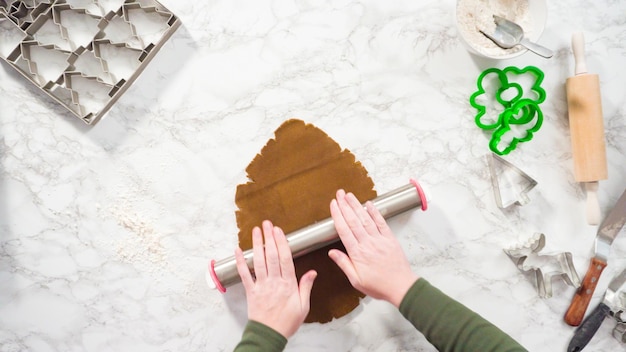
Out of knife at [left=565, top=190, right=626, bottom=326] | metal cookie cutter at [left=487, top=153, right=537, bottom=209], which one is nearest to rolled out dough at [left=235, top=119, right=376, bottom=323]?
metal cookie cutter at [left=487, top=153, right=537, bottom=209]

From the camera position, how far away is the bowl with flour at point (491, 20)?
0.95 metres

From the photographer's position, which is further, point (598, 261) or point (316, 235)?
point (598, 261)

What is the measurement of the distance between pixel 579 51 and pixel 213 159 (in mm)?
823

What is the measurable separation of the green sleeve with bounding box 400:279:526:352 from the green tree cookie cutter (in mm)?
362

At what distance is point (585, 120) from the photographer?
0.98 metres

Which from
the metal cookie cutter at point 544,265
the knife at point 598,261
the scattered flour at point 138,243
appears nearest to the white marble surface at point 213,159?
the scattered flour at point 138,243

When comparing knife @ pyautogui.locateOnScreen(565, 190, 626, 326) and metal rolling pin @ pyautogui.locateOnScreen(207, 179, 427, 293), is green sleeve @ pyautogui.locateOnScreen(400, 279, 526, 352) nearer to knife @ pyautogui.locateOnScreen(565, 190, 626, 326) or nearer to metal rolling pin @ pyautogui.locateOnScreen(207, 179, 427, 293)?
metal rolling pin @ pyautogui.locateOnScreen(207, 179, 427, 293)

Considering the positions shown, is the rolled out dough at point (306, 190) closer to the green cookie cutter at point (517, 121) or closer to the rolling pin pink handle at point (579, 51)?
the green cookie cutter at point (517, 121)

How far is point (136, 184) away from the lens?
3.28 ft

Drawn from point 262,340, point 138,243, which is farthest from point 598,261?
point 138,243

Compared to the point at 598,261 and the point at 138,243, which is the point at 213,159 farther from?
the point at 598,261

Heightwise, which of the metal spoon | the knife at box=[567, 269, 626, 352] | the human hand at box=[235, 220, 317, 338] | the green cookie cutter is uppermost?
the metal spoon

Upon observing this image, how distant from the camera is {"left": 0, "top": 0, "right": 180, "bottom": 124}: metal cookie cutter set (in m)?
0.96

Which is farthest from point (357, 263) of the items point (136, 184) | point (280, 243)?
point (136, 184)
